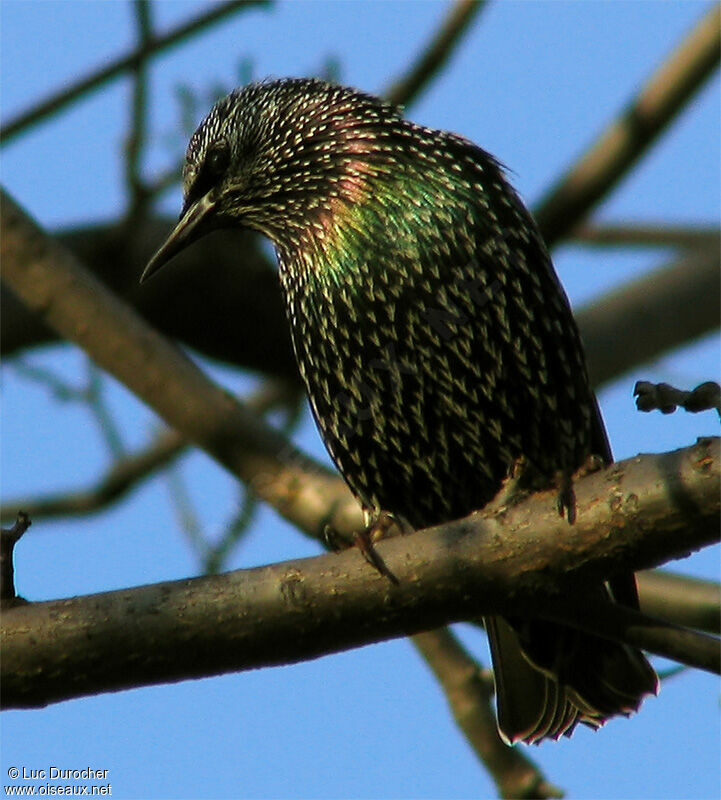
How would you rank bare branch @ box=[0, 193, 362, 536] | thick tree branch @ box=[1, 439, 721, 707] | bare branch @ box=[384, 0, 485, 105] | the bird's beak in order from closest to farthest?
thick tree branch @ box=[1, 439, 721, 707] → bare branch @ box=[0, 193, 362, 536] → the bird's beak → bare branch @ box=[384, 0, 485, 105]

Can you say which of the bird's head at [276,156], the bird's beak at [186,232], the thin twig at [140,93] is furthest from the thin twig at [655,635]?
the thin twig at [140,93]

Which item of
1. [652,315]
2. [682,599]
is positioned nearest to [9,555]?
[682,599]

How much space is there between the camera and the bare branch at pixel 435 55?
5688 millimetres

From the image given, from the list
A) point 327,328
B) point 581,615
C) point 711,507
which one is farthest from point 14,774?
point 711,507

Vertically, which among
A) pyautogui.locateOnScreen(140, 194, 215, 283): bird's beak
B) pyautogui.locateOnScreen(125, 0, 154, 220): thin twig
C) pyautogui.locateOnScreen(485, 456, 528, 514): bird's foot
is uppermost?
pyautogui.locateOnScreen(125, 0, 154, 220): thin twig

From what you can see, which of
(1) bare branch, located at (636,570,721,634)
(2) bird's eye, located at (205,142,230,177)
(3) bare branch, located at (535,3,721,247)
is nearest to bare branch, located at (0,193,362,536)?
(2) bird's eye, located at (205,142,230,177)

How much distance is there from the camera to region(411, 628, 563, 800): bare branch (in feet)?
15.0

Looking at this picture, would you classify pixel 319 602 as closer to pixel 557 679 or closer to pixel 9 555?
pixel 9 555

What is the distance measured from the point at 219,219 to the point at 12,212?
0.74 metres

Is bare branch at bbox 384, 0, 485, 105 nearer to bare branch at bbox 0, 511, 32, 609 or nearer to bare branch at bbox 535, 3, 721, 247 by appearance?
bare branch at bbox 535, 3, 721, 247

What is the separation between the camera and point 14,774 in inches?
161

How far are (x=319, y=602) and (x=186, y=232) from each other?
2242 millimetres

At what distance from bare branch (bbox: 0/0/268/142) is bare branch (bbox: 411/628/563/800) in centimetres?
234

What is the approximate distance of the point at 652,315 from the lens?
6379mm
